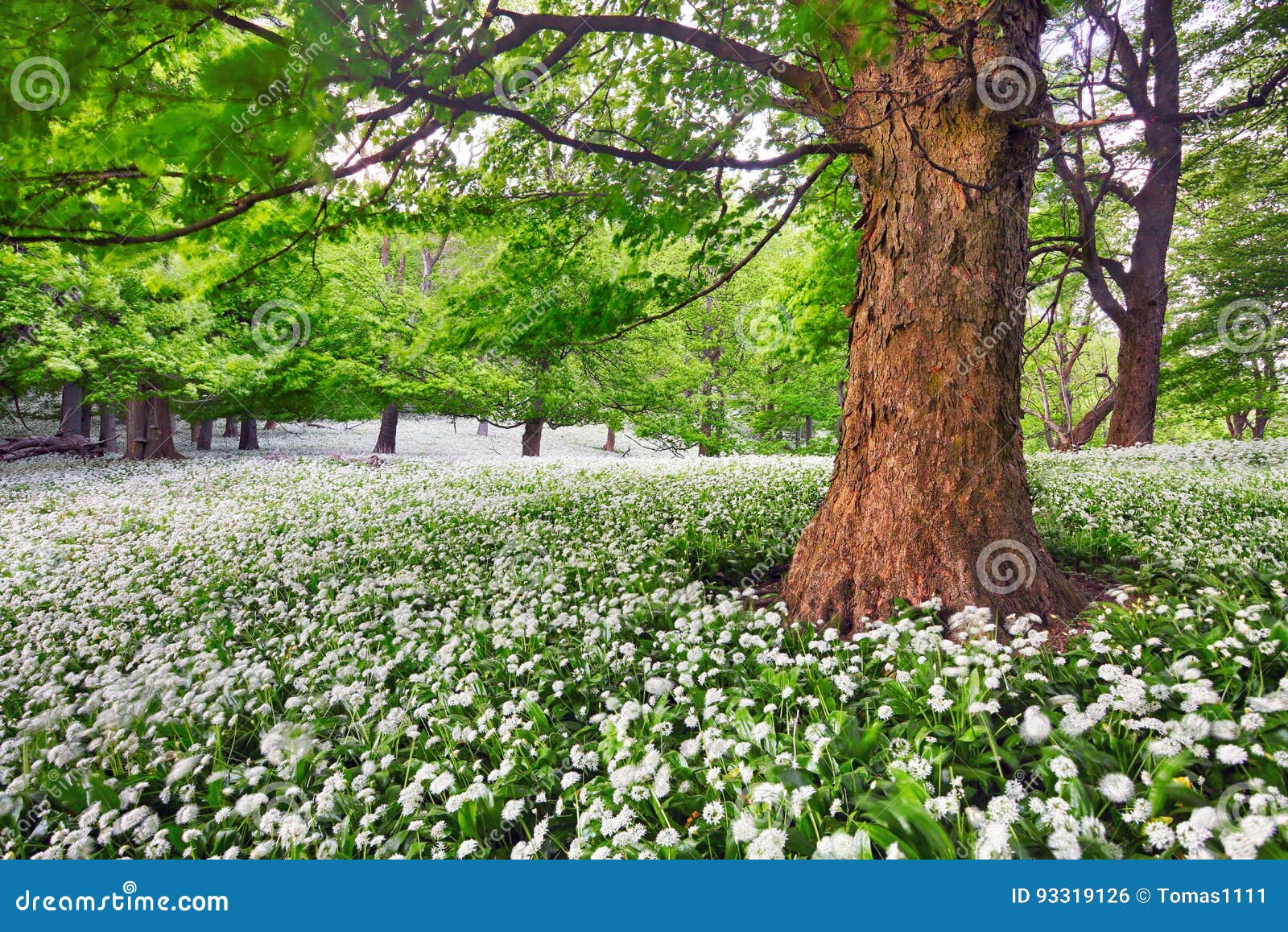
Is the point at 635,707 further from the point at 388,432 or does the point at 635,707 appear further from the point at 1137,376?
the point at 388,432

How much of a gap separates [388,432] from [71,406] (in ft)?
33.3

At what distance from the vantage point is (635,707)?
2906 mm

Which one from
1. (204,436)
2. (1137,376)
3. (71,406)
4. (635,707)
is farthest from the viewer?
(204,436)

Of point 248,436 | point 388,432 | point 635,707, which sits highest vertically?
point 388,432

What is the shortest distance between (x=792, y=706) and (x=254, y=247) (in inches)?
217

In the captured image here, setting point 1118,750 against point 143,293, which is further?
point 143,293

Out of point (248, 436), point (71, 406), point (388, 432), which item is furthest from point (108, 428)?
point (388, 432)

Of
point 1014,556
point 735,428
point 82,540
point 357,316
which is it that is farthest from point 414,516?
point 735,428

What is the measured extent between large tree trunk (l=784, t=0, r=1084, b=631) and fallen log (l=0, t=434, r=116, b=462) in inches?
891

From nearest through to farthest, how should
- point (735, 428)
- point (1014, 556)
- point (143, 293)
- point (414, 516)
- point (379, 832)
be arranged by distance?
point (379, 832) < point (1014, 556) < point (414, 516) < point (143, 293) < point (735, 428)

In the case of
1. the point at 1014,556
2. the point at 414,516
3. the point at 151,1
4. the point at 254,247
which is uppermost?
the point at 151,1

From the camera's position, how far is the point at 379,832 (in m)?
2.60

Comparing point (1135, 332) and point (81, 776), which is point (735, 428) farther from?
point (81, 776)

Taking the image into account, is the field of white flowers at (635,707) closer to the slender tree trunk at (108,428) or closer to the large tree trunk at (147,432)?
the large tree trunk at (147,432)
